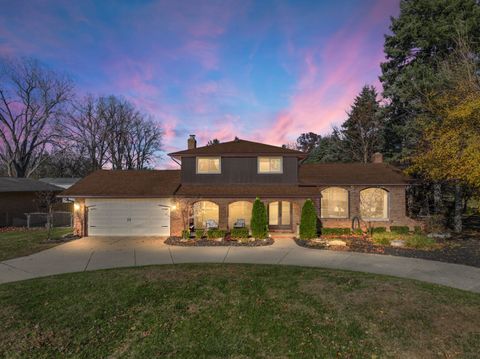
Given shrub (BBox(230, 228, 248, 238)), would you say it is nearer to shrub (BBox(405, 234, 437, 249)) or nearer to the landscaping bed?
the landscaping bed

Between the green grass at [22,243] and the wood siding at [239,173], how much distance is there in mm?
8632

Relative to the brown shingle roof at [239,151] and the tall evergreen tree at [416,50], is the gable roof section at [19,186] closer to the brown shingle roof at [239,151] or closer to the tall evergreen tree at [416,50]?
the brown shingle roof at [239,151]

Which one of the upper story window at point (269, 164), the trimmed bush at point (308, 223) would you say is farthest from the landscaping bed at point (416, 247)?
the upper story window at point (269, 164)

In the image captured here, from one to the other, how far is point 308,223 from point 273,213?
10.3 ft

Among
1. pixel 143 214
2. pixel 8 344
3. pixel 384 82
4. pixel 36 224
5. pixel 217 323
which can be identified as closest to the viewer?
pixel 8 344

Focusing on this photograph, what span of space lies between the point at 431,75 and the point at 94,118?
45.0 m

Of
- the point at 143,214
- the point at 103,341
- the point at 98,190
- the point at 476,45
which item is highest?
the point at 476,45

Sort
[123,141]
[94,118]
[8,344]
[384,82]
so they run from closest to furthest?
[8,344] < [384,82] < [94,118] < [123,141]

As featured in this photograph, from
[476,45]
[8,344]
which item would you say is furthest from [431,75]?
[8,344]

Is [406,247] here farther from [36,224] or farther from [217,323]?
[36,224]

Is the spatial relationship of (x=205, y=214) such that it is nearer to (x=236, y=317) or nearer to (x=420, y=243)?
(x=236, y=317)

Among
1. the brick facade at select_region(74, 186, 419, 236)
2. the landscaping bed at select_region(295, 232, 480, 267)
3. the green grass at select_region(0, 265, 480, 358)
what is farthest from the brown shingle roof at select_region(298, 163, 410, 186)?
the green grass at select_region(0, 265, 480, 358)

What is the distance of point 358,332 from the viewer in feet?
19.6

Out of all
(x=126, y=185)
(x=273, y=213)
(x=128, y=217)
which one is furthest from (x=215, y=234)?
(x=126, y=185)
